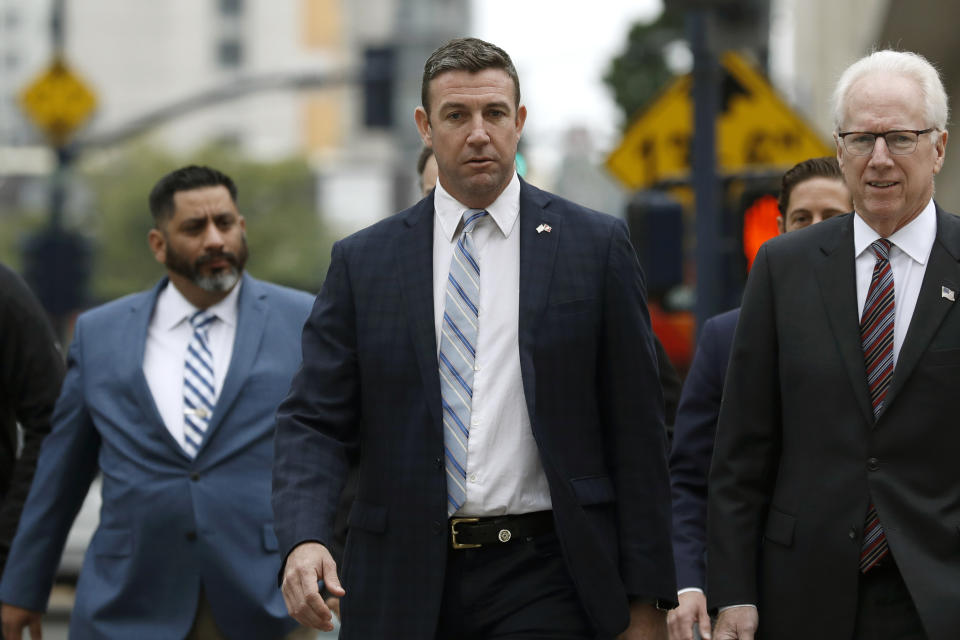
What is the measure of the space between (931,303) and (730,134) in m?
7.66

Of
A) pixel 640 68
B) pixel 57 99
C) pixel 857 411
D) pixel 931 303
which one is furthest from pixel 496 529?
pixel 640 68

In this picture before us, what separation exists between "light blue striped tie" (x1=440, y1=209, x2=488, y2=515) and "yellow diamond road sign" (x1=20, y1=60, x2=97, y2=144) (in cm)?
1847

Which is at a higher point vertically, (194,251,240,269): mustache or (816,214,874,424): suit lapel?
(816,214,874,424): suit lapel

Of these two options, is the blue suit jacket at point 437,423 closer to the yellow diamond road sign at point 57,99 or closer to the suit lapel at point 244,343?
the suit lapel at point 244,343

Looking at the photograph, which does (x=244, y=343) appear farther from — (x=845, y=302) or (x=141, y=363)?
(x=845, y=302)

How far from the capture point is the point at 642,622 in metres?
4.62

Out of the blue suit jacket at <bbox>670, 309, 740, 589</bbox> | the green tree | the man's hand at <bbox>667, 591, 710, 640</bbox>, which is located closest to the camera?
the man's hand at <bbox>667, 591, 710, 640</bbox>

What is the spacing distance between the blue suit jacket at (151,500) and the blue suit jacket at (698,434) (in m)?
1.53

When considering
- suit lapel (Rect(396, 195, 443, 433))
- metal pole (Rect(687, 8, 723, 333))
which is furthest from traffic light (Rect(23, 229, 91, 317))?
suit lapel (Rect(396, 195, 443, 433))

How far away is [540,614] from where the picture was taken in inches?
179

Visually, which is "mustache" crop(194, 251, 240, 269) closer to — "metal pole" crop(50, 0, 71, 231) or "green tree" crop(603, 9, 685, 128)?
"metal pole" crop(50, 0, 71, 231)

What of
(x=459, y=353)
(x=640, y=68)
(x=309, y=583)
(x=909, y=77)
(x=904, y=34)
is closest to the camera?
(x=309, y=583)

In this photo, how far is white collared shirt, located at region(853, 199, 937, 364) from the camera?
443 centimetres

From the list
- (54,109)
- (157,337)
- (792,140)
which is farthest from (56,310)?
(157,337)
